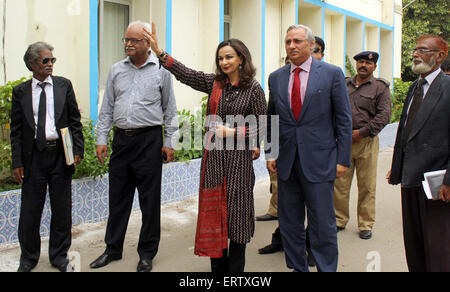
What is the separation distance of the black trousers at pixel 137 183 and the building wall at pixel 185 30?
0.97 meters

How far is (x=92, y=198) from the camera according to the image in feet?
16.8

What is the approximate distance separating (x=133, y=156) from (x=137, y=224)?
5.12 ft

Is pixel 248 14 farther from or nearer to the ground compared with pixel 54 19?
farther from the ground

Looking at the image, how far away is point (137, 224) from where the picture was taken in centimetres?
527

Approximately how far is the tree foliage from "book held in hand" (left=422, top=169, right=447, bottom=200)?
1961 centimetres

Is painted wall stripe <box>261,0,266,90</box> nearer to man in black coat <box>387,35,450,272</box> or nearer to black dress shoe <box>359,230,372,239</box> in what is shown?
black dress shoe <box>359,230,372,239</box>

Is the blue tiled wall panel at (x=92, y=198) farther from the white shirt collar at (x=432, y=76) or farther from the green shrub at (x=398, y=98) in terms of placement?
the green shrub at (x=398, y=98)

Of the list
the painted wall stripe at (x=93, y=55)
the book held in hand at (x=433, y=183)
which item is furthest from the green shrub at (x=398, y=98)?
the book held in hand at (x=433, y=183)

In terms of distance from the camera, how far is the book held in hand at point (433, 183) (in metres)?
3.03

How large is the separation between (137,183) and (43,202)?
81 centimetres

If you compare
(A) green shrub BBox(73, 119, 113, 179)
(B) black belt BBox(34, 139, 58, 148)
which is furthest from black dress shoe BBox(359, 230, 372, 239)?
(B) black belt BBox(34, 139, 58, 148)

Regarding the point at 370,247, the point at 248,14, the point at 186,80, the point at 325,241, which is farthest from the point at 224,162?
the point at 248,14

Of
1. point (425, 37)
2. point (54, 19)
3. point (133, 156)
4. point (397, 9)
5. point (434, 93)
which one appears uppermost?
point (397, 9)

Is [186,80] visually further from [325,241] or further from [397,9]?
[397,9]
